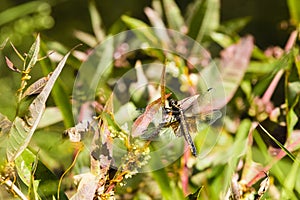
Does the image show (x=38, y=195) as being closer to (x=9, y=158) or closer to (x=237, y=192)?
(x=9, y=158)

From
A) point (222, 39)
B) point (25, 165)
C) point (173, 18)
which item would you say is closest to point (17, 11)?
point (173, 18)

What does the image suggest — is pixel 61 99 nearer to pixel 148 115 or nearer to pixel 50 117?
pixel 50 117

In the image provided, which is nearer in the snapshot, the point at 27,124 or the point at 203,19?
the point at 27,124

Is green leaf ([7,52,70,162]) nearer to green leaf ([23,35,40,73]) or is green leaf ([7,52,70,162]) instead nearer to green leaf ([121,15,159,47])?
green leaf ([23,35,40,73])

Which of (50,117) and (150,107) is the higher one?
(150,107)

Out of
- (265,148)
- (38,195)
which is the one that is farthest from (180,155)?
(38,195)

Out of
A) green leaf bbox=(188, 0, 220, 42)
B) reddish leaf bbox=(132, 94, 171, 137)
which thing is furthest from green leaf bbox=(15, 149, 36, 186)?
green leaf bbox=(188, 0, 220, 42)
